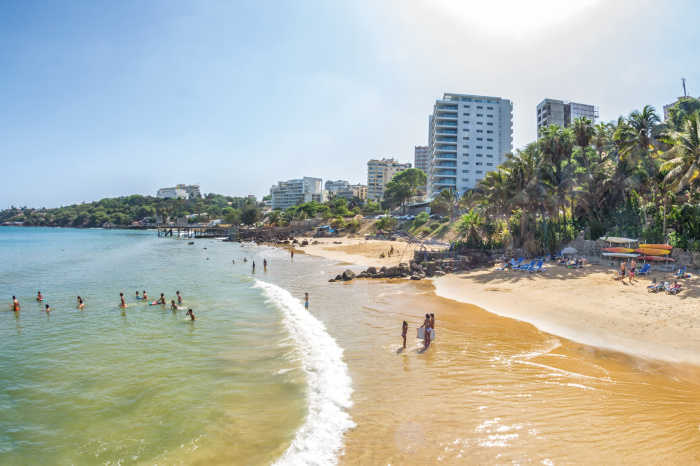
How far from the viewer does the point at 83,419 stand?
34.3 ft

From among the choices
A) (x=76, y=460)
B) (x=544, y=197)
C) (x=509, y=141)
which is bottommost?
(x=76, y=460)

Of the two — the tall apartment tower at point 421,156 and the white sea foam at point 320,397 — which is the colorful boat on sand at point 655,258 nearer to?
the white sea foam at point 320,397

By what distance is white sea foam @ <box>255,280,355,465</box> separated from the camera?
855 centimetres

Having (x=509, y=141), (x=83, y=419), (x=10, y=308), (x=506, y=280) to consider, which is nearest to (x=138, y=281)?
(x=10, y=308)

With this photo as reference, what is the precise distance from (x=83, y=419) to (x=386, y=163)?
16166cm

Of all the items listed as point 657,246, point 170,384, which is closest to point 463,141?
point 657,246

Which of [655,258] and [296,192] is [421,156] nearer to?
[296,192]

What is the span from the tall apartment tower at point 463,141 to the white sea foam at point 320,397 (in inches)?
2914

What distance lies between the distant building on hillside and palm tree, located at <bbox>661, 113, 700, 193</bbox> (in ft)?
503

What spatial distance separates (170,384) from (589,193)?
35.8 meters

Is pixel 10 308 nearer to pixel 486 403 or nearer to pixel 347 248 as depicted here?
pixel 486 403

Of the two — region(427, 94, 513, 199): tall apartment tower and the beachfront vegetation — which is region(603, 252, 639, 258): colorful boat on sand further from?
region(427, 94, 513, 199): tall apartment tower

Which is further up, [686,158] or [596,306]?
[686,158]

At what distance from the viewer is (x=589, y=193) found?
1332 inches
